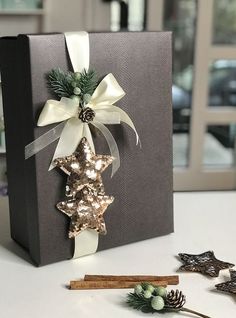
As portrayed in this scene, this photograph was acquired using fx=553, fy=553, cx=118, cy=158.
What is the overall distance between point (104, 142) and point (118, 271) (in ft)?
0.48

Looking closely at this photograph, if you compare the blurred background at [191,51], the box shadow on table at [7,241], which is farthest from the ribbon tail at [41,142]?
the blurred background at [191,51]

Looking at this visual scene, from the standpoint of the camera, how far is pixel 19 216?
669 millimetres

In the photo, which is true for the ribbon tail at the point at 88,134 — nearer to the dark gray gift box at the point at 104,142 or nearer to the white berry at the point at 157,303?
the dark gray gift box at the point at 104,142

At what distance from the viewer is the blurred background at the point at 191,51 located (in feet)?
6.91

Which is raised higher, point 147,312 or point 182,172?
point 147,312

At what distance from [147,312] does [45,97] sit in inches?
9.6

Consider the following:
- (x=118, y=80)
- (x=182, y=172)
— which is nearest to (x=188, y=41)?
(x=182, y=172)

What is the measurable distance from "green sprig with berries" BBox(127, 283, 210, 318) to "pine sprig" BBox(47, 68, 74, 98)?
0.71 feet

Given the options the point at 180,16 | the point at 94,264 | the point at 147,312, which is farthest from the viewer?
the point at 180,16

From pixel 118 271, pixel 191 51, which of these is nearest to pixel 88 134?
pixel 118 271

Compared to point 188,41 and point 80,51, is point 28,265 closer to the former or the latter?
point 80,51

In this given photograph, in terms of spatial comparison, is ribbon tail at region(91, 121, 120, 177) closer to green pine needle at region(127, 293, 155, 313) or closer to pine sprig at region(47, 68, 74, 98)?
pine sprig at region(47, 68, 74, 98)

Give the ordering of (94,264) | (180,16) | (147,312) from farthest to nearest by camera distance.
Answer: (180,16) → (94,264) → (147,312)

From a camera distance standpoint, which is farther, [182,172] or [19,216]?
[182,172]
